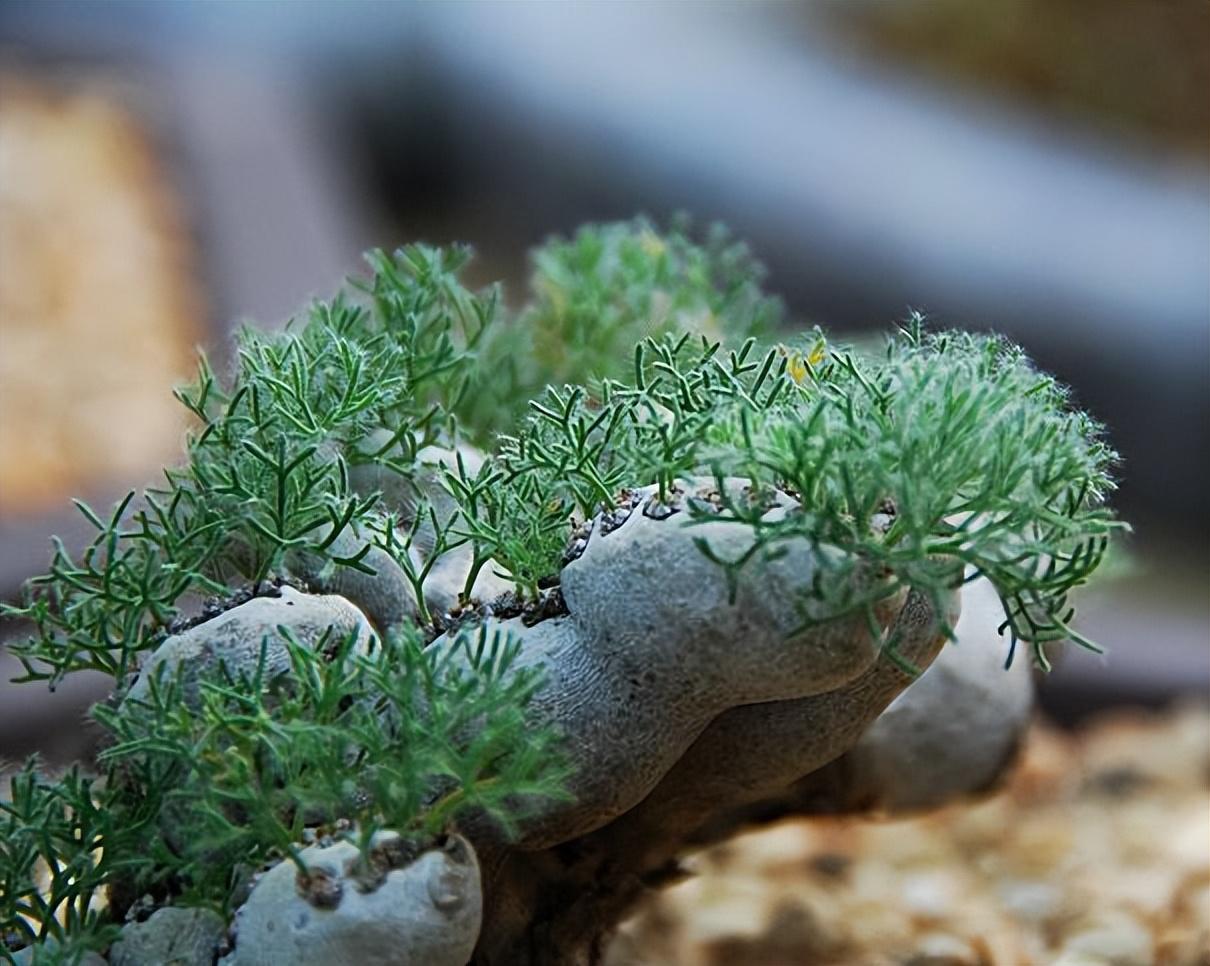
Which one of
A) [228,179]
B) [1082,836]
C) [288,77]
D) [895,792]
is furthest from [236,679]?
[288,77]

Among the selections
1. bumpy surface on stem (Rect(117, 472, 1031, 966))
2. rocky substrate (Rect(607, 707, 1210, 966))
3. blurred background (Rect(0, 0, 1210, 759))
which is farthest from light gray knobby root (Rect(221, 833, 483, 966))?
blurred background (Rect(0, 0, 1210, 759))

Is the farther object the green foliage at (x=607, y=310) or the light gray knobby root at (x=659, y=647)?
the green foliage at (x=607, y=310)

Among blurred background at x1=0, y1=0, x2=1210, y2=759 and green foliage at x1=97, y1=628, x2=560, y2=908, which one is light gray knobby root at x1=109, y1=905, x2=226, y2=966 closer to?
green foliage at x1=97, y1=628, x2=560, y2=908

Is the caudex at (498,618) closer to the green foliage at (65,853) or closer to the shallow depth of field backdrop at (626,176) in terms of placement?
the green foliage at (65,853)

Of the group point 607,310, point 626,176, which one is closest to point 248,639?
point 607,310

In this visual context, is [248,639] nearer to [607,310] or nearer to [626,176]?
[607,310]

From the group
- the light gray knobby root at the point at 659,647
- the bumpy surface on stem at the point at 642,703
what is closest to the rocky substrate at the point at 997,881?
the bumpy surface on stem at the point at 642,703
